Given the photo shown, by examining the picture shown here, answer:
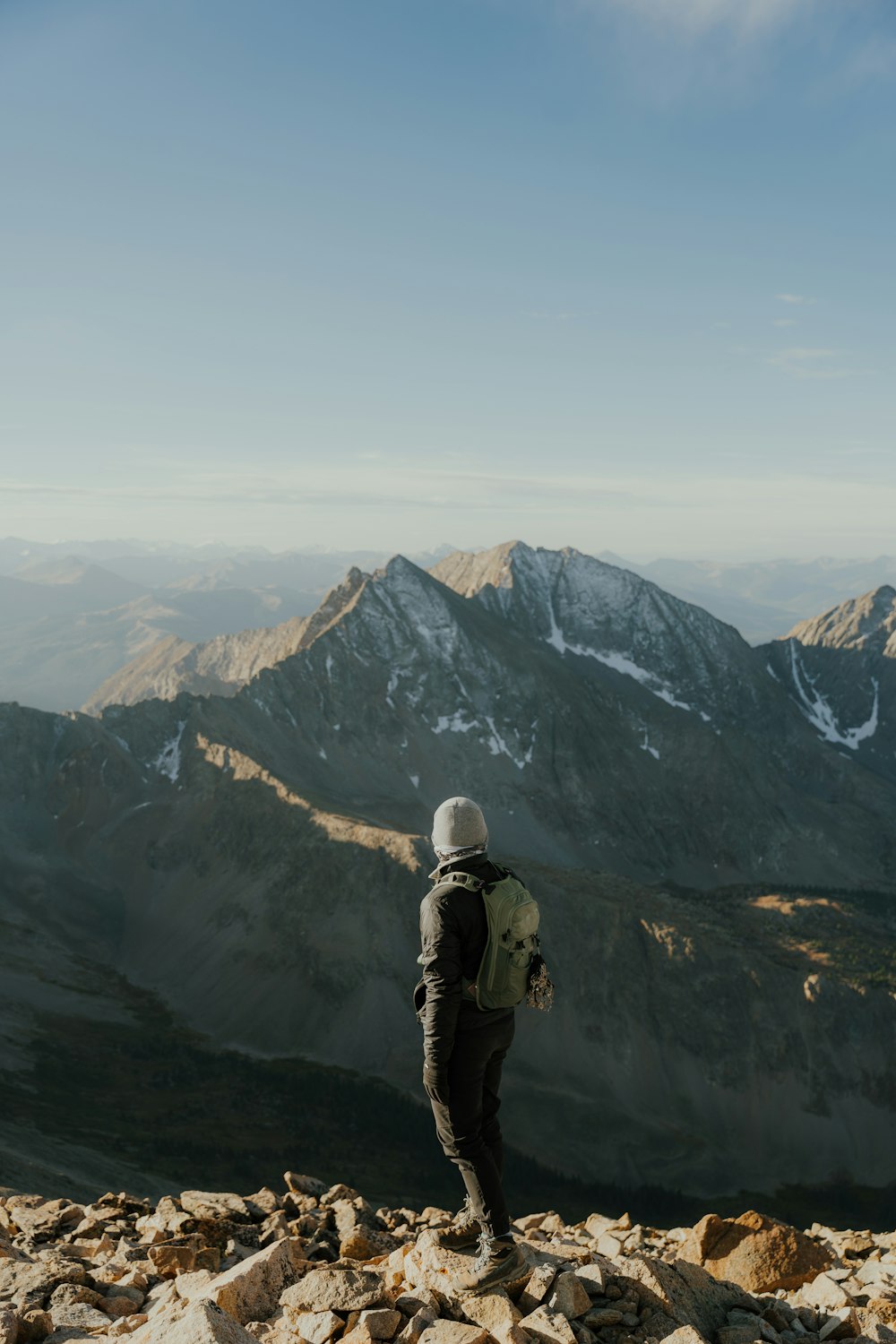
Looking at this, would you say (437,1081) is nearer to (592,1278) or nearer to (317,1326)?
(317,1326)

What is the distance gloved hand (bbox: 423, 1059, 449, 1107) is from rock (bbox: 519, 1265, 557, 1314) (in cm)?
197

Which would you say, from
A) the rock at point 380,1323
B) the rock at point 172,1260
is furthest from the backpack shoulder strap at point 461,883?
the rock at point 172,1260

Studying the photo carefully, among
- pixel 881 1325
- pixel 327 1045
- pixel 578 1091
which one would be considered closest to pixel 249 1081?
A: pixel 327 1045

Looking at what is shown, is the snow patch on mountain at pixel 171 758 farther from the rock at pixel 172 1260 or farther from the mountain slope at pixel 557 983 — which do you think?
the rock at pixel 172 1260

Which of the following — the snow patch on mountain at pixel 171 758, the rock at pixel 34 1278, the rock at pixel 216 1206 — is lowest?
the snow patch on mountain at pixel 171 758

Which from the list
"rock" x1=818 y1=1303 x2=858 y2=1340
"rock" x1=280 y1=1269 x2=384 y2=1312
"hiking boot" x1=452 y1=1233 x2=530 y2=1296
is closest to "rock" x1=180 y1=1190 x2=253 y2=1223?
"rock" x1=280 y1=1269 x2=384 y2=1312

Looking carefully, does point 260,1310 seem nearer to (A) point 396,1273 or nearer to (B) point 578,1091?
(A) point 396,1273

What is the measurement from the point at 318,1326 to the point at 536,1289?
2.21 m

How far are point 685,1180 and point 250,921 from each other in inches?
2262

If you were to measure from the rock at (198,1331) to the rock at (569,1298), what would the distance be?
2.98 meters

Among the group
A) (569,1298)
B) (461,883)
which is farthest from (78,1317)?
(461,883)

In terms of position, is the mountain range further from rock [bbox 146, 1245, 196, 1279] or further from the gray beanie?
the gray beanie

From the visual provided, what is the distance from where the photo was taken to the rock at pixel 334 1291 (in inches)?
360

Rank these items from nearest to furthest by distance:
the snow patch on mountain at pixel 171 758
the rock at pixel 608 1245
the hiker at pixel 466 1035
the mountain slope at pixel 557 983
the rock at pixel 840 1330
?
the hiker at pixel 466 1035, the rock at pixel 840 1330, the rock at pixel 608 1245, the mountain slope at pixel 557 983, the snow patch on mountain at pixel 171 758
